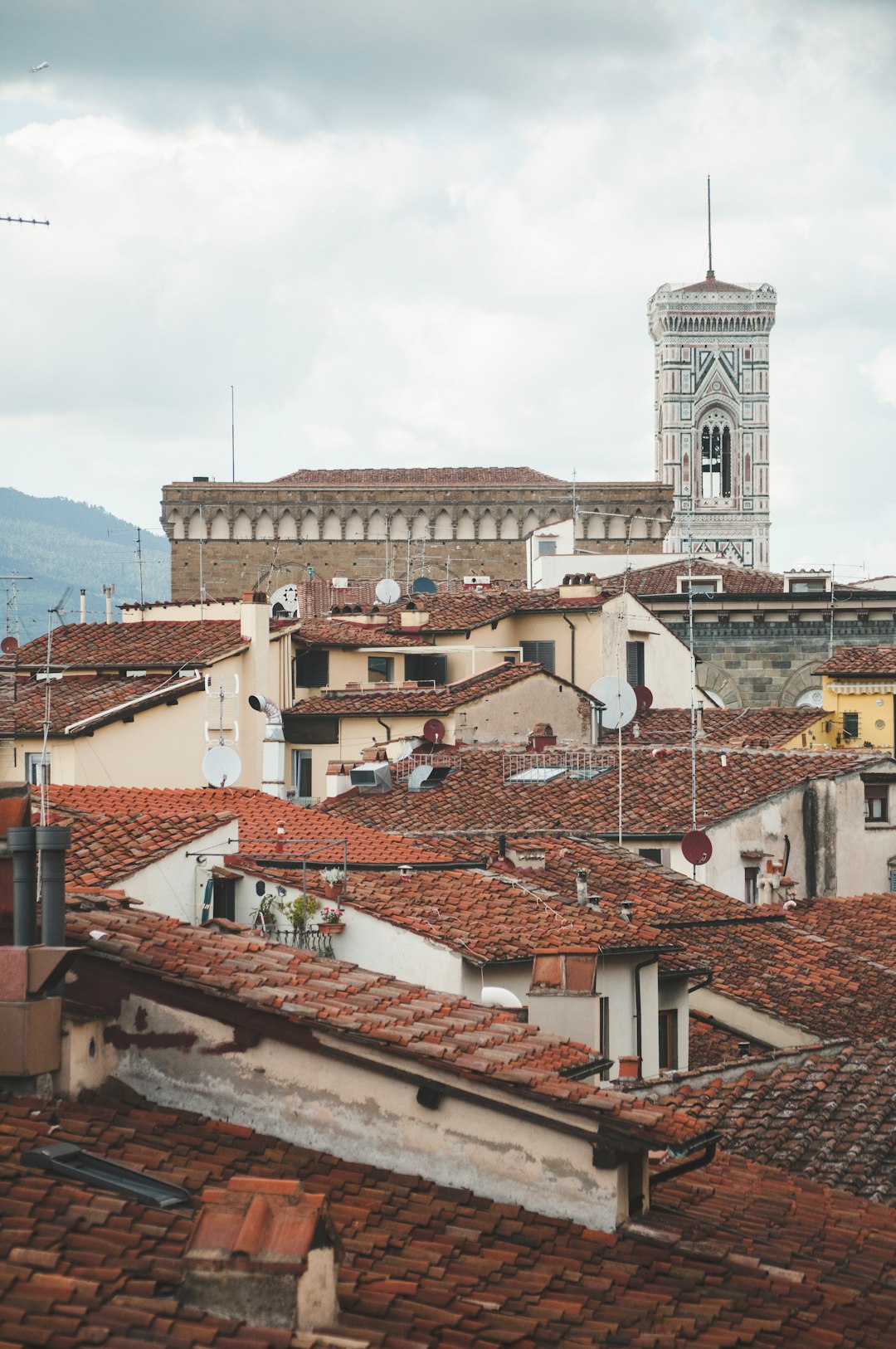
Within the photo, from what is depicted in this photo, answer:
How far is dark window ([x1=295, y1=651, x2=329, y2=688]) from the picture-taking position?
42.5m

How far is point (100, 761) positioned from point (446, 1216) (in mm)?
23961

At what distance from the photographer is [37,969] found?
25.7ft

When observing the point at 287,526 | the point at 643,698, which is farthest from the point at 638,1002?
the point at 287,526

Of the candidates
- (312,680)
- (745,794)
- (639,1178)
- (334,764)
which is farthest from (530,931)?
(312,680)

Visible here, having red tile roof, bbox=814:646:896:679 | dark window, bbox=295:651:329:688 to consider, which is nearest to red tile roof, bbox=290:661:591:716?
dark window, bbox=295:651:329:688

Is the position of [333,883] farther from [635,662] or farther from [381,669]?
[635,662]

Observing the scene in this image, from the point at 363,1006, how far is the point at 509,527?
7812 centimetres

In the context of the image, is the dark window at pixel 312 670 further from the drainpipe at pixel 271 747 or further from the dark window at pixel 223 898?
the dark window at pixel 223 898

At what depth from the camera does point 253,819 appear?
22312 mm

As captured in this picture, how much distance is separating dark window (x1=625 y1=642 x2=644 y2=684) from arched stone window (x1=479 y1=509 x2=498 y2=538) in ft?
137

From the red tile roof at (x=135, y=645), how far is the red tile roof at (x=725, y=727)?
24.8 feet

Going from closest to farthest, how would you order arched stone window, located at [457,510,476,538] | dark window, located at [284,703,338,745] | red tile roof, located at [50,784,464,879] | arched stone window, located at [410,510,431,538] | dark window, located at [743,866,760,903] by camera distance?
red tile roof, located at [50,784,464,879], dark window, located at [743,866,760,903], dark window, located at [284,703,338,745], arched stone window, located at [410,510,431,538], arched stone window, located at [457,510,476,538]

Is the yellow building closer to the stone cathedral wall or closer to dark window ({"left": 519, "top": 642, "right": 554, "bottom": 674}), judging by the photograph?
dark window ({"left": 519, "top": 642, "right": 554, "bottom": 674})

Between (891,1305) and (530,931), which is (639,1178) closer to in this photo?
(891,1305)
